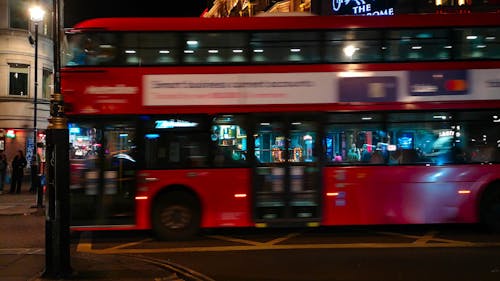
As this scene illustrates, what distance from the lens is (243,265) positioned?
9109mm

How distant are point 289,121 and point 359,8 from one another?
756 inches

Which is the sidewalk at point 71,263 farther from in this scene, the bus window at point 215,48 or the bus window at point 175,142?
the bus window at point 215,48

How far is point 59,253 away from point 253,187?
4.53 metres

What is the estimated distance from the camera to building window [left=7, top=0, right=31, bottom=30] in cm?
3297

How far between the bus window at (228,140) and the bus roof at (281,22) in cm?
190

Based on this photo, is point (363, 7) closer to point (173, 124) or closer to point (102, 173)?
point (173, 124)

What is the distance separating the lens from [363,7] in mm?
28469

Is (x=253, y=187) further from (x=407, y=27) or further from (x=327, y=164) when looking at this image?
(x=407, y=27)

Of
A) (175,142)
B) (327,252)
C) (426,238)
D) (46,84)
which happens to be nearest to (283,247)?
(327,252)

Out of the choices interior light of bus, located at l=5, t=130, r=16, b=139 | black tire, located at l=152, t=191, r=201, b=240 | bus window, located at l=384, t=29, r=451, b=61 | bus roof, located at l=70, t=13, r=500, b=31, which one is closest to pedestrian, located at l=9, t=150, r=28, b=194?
interior light of bus, located at l=5, t=130, r=16, b=139

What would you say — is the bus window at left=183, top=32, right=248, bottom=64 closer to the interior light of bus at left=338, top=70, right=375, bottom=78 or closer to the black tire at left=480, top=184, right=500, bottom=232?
the interior light of bus at left=338, top=70, right=375, bottom=78

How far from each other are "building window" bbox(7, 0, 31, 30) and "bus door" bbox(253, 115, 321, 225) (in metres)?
26.9

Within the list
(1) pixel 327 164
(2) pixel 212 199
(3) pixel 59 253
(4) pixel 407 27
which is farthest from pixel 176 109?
(4) pixel 407 27

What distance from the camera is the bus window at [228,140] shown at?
445 inches
